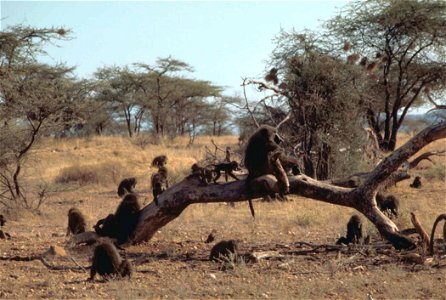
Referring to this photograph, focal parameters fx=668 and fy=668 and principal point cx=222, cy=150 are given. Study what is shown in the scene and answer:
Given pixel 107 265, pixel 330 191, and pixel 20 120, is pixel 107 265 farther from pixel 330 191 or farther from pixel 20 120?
pixel 20 120

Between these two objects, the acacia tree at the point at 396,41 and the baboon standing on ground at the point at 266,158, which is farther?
the acacia tree at the point at 396,41

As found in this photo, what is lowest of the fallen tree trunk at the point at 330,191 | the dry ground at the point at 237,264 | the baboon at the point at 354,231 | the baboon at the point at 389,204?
the dry ground at the point at 237,264

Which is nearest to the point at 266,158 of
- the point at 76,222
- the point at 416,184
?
the point at 76,222

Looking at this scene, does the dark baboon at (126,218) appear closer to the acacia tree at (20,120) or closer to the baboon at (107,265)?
the baboon at (107,265)

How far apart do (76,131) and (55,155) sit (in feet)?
38.7

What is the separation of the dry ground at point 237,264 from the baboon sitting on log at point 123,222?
9.9 inches

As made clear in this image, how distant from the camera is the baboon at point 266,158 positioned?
7316 mm

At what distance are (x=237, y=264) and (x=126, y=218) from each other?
6.62 ft

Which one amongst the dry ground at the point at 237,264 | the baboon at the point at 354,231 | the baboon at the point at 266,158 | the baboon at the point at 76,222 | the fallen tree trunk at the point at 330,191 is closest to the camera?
the dry ground at the point at 237,264

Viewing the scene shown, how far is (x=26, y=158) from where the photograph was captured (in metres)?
13.2

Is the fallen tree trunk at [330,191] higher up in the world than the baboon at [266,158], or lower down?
lower down

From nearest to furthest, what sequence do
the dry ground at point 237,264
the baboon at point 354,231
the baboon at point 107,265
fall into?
the dry ground at point 237,264 → the baboon at point 107,265 → the baboon at point 354,231

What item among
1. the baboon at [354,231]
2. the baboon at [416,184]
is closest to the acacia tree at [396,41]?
the baboon at [416,184]

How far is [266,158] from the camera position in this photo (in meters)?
7.36
